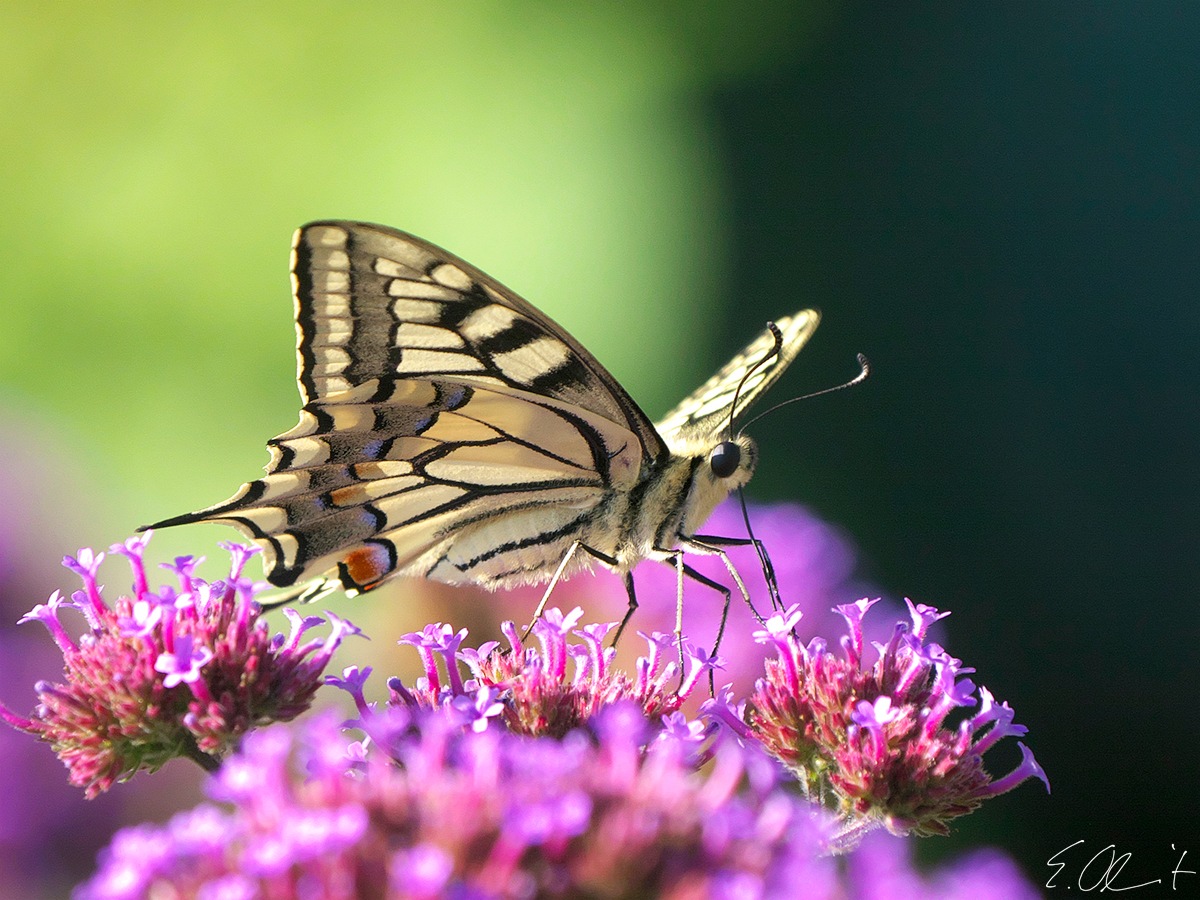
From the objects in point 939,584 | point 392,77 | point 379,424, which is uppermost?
point 392,77

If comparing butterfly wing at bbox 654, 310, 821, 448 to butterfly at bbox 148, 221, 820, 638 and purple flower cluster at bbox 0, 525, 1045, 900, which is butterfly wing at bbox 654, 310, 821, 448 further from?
purple flower cluster at bbox 0, 525, 1045, 900

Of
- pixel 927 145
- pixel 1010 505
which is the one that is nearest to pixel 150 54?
pixel 927 145

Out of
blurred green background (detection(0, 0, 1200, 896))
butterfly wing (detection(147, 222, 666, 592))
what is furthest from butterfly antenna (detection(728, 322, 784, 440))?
blurred green background (detection(0, 0, 1200, 896))

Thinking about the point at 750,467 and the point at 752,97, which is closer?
the point at 750,467

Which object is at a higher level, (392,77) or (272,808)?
(392,77)

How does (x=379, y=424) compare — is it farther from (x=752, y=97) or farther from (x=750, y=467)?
(x=752, y=97)
